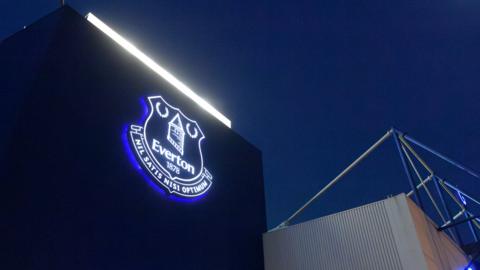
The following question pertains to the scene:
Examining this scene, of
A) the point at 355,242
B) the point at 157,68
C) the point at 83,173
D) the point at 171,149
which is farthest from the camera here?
the point at 157,68

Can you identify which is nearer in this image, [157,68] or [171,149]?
[171,149]

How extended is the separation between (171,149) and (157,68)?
1.79 m

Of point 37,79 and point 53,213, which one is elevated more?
point 37,79

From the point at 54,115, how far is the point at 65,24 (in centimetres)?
167

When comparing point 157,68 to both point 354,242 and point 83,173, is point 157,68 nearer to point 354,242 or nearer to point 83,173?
point 83,173

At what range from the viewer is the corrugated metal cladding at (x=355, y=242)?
20.0 ft

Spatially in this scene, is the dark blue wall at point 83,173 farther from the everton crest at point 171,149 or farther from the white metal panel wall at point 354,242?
the white metal panel wall at point 354,242

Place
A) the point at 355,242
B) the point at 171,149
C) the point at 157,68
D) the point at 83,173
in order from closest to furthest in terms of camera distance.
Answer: the point at 83,173 < the point at 355,242 < the point at 171,149 < the point at 157,68

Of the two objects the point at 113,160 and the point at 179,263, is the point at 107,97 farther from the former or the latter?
the point at 179,263

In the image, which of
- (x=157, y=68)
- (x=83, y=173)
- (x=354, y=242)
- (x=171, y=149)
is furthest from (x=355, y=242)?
(x=157, y=68)

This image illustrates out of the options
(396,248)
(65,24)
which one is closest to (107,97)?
(65,24)

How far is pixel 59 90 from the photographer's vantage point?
5246mm

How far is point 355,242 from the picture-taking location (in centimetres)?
672

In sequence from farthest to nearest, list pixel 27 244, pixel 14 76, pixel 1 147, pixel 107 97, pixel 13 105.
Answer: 1. pixel 107 97
2. pixel 14 76
3. pixel 13 105
4. pixel 1 147
5. pixel 27 244
